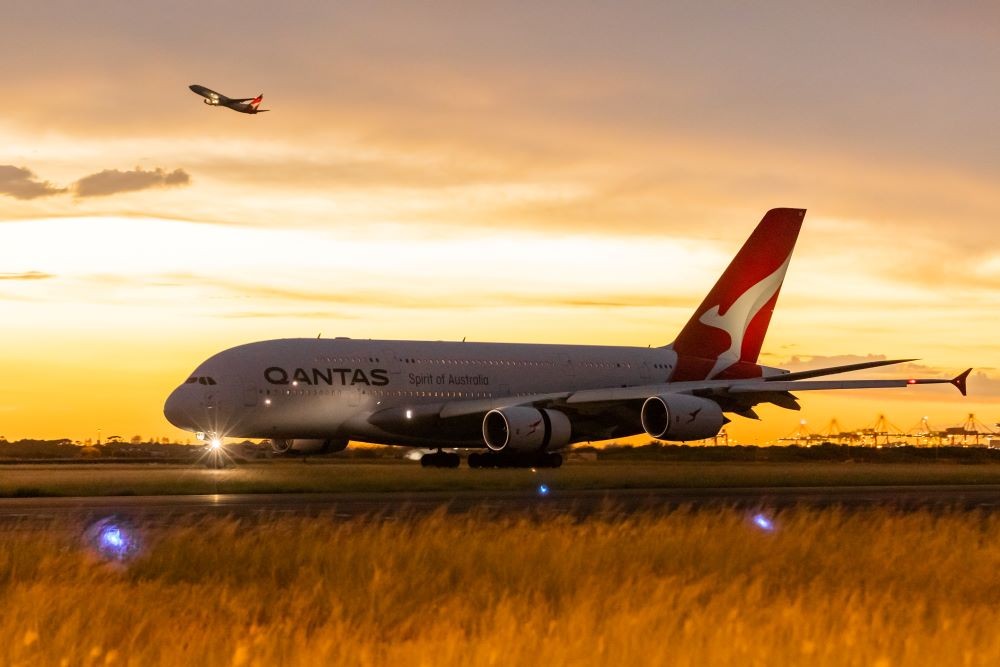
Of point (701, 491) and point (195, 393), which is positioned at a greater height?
point (195, 393)

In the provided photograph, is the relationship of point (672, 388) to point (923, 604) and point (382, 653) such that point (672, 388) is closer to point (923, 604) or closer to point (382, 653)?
point (923, 604)

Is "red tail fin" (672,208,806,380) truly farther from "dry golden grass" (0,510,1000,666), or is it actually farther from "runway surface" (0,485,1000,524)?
"dry golden grass" (0,510,1000,666)

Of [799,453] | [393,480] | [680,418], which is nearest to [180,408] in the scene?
[393,480]

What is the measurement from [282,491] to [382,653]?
23.4 meters

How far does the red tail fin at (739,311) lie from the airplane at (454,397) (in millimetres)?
3179

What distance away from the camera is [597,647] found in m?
9.45

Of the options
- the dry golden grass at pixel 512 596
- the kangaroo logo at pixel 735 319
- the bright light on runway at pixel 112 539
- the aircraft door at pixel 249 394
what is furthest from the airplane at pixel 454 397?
the dry golden grass at pixel 512 596

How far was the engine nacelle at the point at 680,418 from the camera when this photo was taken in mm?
46719

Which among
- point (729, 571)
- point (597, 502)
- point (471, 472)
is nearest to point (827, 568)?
point (729, 571)

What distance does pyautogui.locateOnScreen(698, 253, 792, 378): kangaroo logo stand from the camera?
56781 mm

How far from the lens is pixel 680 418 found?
4672 centimetres

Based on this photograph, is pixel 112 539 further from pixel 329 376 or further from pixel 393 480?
pixel 329 376

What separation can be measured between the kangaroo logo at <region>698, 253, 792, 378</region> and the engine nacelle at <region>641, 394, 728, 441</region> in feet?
29.5

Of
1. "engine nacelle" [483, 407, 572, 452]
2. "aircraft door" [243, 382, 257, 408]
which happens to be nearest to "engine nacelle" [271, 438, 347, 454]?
"aircraft door" [243, 382, 257, 408]
